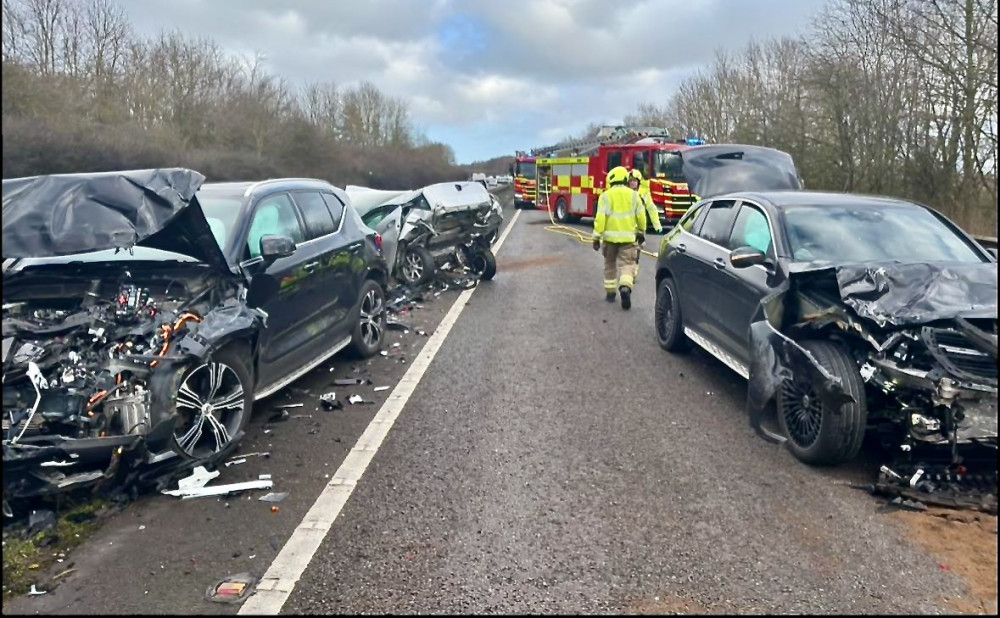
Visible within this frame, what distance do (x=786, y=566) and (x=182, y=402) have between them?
3477 millimetres

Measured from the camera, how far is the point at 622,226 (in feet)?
34.5

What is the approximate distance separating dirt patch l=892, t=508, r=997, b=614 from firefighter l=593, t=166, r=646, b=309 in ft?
21.5

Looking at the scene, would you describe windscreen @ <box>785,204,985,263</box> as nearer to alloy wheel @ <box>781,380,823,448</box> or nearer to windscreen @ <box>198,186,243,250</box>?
alloy wheel @ <box>781,380,823,448</box>

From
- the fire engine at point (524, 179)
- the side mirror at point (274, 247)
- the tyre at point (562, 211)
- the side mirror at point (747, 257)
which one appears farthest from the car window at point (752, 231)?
the fire engine at point (524, 179)

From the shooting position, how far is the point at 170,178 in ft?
→ 17.1

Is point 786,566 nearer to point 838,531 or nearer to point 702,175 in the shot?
point 838,531

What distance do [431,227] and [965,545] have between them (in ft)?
31.2

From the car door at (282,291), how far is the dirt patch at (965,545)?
4243 millimetres

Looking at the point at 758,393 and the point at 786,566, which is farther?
the point at 758,393

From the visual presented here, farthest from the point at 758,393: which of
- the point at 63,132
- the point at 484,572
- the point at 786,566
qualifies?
the point at 63,132

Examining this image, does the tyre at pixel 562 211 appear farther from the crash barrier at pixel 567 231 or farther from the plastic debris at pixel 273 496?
the plastic debris at pixel 273 496

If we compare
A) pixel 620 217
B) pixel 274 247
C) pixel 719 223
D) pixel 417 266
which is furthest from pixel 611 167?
pixel 274 247

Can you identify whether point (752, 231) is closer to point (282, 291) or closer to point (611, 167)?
point (282, 291)

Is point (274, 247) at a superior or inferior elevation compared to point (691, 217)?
inferior
